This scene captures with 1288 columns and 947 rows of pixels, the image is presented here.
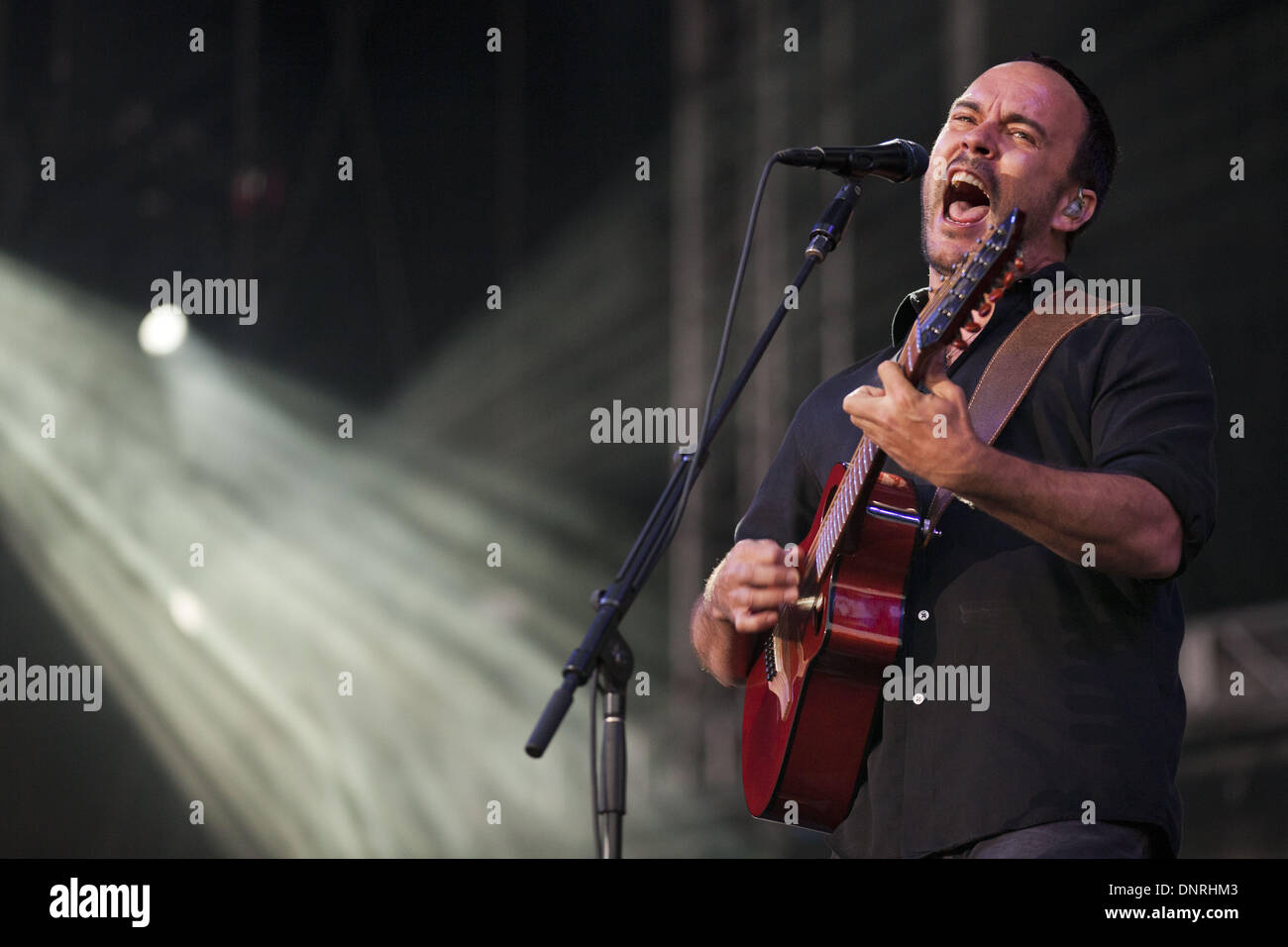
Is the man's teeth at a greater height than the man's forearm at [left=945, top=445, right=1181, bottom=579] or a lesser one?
greater

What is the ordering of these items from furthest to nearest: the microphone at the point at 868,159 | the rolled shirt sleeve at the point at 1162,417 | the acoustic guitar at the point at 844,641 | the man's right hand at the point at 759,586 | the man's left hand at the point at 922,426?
1. the microphone at the point at 868,159
2. the man's right hand at the point at 759,586
3. the acoustic guitar at the point at 844,641
4. the rolled shirt sleeve at the point at 1162,417
5. the man's left hand at the point at 922,426

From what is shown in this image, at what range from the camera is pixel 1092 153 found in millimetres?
2656

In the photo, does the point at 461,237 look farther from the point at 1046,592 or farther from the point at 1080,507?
the point at 1080,507

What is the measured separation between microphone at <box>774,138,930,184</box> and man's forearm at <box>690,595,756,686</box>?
884 mm

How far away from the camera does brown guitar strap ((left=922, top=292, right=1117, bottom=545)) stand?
7.24ft

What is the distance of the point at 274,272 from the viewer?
6.59m

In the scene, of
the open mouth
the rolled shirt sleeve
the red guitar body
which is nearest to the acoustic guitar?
the red guitar body

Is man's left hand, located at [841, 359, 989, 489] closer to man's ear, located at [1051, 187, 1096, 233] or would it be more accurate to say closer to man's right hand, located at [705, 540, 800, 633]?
man's right hand, located at [705, 540, 800, 633]

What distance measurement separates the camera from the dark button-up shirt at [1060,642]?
1968 millimetres

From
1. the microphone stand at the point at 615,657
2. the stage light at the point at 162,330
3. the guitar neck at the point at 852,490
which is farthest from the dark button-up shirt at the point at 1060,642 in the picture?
the stage light at the point at 162,330

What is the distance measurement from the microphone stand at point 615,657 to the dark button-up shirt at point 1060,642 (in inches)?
15.9

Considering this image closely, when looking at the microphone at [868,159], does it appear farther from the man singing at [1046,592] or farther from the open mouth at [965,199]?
the man singing at [1046,592]

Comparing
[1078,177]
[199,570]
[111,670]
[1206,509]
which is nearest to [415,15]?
[199,570]

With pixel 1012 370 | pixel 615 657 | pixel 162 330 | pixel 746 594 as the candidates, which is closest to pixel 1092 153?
pixel 1012 370
